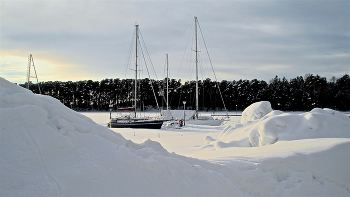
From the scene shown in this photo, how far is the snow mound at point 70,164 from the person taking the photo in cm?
335

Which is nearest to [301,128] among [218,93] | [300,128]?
[300,128]

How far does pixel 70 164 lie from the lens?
3719mm

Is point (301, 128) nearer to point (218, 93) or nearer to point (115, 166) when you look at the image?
point (115, 166)

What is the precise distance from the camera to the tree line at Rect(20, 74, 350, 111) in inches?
2591

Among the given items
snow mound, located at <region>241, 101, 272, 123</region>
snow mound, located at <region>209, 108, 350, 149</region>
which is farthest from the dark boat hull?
snow mound, located at <region>209, 108, 350, 149</region>

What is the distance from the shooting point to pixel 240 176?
4.68 meters

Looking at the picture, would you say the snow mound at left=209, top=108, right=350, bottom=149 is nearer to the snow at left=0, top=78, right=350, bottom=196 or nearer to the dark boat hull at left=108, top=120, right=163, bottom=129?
the snow at left=0, top=78, right=350, bottom=196

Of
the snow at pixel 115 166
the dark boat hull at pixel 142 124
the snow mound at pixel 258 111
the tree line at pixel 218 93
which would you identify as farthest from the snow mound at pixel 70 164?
the tree line at pixel 218 93

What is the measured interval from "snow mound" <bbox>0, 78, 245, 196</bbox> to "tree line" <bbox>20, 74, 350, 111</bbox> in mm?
51068

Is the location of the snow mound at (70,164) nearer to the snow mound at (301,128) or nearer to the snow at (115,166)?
the snow at (115,166)

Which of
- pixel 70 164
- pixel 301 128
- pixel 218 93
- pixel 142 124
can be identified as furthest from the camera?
pixel 218 93

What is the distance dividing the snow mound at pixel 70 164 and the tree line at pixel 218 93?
51068 mm

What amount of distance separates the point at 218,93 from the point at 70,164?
235ft

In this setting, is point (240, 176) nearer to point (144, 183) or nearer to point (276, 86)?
point (144, 183)
